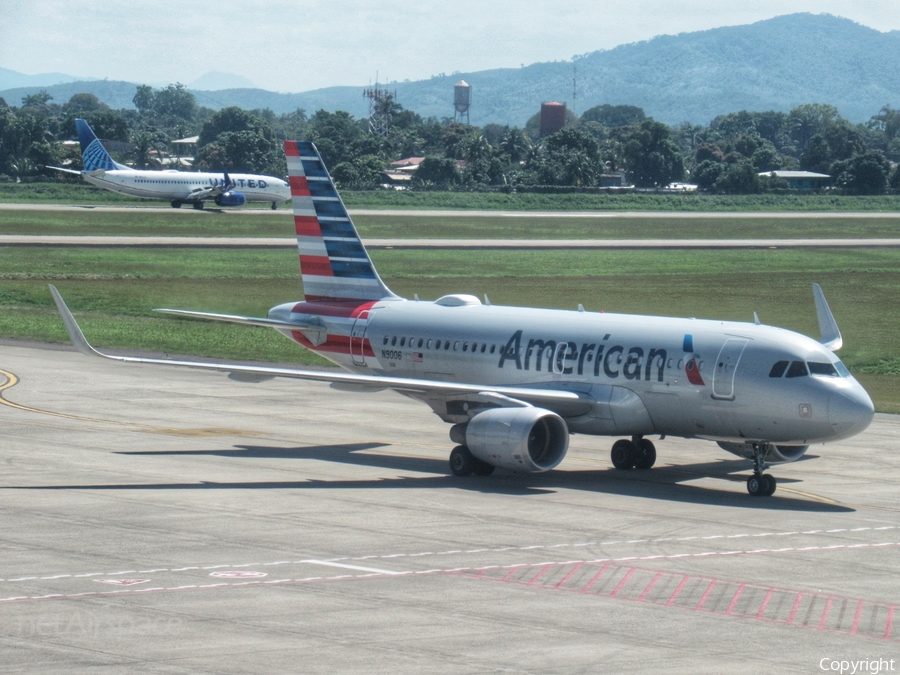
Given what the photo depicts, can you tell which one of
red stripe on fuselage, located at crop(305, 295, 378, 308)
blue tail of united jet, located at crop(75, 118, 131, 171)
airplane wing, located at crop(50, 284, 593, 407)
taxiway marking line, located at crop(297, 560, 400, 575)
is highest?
blue tail of united jet, located at crop(75, 118, 131, 171)

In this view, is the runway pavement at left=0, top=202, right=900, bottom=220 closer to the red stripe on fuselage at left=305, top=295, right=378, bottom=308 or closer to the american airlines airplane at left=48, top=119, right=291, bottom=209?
the american airlines airplane at left=48, top=119, right=291, bottom=209

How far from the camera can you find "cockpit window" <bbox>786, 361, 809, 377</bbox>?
3192 cm

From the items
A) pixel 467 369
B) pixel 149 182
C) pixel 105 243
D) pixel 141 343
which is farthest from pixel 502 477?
pixel 149 182

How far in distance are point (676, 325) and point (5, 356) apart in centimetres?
3535

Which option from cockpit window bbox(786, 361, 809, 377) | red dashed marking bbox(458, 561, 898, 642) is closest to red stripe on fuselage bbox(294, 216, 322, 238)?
cockpit window bbox(786, 361, 809, 377)

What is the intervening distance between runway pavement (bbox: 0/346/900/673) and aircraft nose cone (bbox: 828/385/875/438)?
200 cm

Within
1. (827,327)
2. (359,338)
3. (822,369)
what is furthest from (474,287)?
(822,369)

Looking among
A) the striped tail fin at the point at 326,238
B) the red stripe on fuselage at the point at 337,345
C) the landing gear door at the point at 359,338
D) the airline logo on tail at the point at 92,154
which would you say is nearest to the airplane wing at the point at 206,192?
the airline logo on tail at the point at 92,154

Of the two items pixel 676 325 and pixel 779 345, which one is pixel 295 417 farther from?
pixel 779 345

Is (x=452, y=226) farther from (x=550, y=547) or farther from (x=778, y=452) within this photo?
(x=550, y=547)

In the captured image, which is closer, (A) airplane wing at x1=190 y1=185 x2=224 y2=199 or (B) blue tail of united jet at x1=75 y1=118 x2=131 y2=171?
(A) airplane wing at x1=190 y1=185 x2=224 y2=199

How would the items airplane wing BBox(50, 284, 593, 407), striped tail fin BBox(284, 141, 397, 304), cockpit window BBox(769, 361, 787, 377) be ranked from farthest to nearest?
1. striped tail fin BBox(284, 141, 397, 304)
2. airplane wing BBox(50, 284, 593, 407)
3. cockpit window BBox(769, 361, 787, 377)

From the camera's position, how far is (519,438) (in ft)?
106

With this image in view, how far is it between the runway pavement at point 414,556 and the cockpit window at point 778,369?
3.27 m
